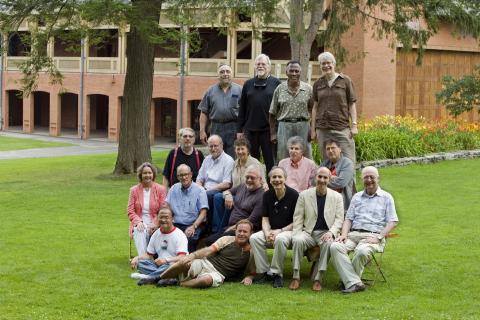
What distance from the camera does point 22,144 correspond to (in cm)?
3862

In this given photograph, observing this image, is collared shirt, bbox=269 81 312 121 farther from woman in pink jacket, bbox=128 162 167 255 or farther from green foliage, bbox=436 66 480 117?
green foliage, bbox=436 66 480 117

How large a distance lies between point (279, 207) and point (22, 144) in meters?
29.9

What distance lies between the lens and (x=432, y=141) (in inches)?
1057

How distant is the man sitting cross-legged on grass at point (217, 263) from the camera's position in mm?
9828

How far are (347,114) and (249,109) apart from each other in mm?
1351

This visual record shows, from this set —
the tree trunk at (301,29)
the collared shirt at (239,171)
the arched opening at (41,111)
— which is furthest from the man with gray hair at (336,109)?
the arched opening at (41,111)

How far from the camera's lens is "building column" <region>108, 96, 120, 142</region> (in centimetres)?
4203

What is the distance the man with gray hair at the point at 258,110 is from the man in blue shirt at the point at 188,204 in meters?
1.88

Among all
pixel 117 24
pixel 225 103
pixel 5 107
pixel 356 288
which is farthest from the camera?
pixel 5 107

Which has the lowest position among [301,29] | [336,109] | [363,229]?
[363,229]

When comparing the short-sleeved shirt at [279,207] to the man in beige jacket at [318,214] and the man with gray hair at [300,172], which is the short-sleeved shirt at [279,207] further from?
the man with gray hair at [300,172]

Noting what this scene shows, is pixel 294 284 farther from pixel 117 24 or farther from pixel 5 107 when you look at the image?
pixel 5 107

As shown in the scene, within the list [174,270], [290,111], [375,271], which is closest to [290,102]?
[290,111]

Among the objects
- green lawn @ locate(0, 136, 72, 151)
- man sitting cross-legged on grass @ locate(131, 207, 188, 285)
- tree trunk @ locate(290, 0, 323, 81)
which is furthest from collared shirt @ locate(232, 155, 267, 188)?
green lawn @ locate(0, 136, 72, 151)
